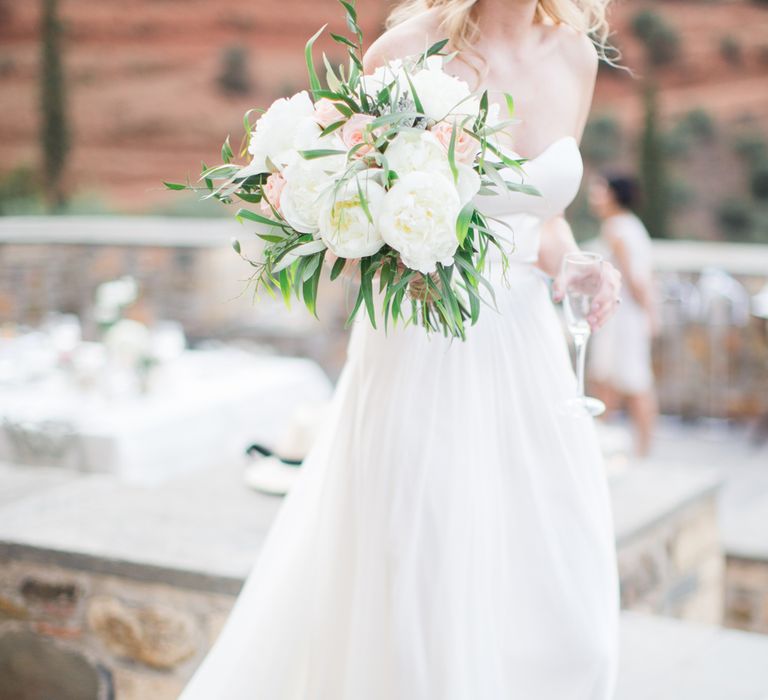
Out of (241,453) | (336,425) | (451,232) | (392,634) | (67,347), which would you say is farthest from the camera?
(67,347)

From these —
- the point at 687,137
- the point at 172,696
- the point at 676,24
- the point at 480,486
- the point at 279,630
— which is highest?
the point at 676,24

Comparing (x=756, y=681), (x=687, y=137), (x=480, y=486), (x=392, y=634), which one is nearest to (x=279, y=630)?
(x=392, y=634)

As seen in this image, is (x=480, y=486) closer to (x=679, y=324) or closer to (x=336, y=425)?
(x=336, y=425)

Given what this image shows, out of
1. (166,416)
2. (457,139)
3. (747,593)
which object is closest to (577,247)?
(457,139)

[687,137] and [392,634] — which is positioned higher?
[687,137]

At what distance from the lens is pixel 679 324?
7.37 metres

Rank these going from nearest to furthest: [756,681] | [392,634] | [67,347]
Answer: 1. [392,634]
2. [756,681]
3. [67,347]

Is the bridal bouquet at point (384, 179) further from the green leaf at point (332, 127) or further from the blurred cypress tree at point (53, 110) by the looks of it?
the blurred cypress tree at point (53, 110)

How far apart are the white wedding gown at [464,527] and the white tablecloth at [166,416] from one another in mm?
1916

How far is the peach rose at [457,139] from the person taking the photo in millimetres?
1714

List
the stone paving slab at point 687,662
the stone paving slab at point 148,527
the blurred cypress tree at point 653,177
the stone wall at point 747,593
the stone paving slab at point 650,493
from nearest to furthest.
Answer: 1. the stone paving slab at point 687,662
2. the stone paving slab at point 148,527
3. the stone paving slab at point 650,493
4. the stone wall at point 747,593
5. the blurred cypress tree at point 653,177

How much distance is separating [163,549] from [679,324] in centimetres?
520

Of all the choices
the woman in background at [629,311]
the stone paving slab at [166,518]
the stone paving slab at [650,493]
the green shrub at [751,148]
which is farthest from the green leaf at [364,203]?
the green shrub at [751,148]

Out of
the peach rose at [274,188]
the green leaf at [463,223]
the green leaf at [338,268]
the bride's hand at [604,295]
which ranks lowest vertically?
the bride's hand at [604,295]
